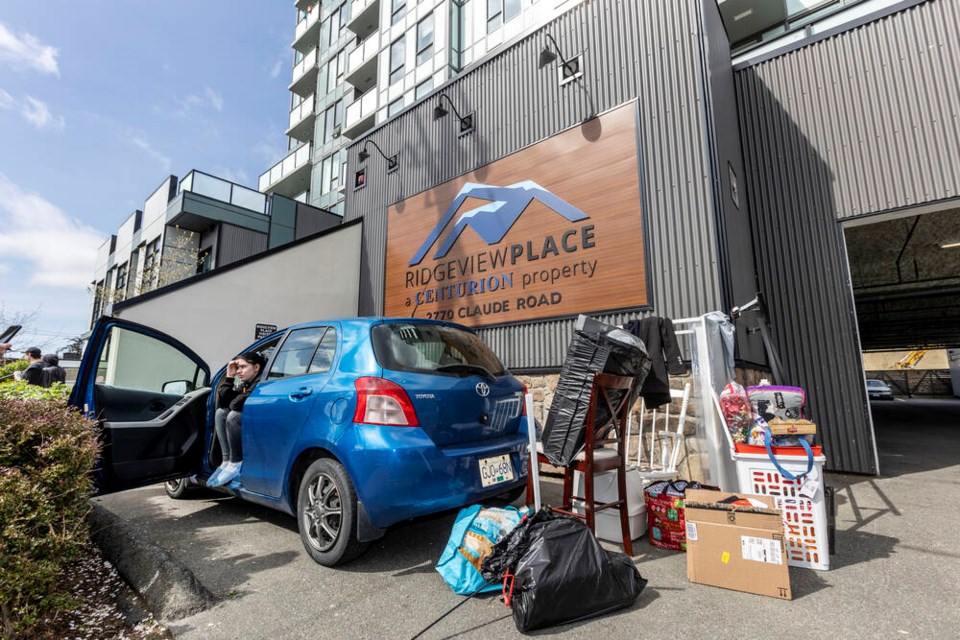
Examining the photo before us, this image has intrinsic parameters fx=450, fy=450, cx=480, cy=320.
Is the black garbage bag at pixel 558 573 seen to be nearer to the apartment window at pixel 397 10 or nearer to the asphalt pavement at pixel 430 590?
the asphalt pavement at pixel 430 590

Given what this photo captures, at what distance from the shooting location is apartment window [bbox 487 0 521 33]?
553 inches

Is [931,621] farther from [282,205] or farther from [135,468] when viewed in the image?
[282,205]

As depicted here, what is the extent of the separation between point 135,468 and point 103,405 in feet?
2.53

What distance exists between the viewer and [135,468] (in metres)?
3.58

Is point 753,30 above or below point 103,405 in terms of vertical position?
above

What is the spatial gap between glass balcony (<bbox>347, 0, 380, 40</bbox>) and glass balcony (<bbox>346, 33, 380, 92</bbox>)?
1.02m

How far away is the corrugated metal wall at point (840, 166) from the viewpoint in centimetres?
611

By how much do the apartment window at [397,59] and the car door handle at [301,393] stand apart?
1729 centimetres

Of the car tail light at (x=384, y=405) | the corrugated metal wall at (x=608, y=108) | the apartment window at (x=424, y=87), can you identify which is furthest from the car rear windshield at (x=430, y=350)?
the apartment window at (x=424, y=87)

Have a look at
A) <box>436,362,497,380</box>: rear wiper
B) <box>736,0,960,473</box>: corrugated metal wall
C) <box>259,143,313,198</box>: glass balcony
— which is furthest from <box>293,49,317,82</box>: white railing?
<box>436,362,497,380</box>: rear wiper

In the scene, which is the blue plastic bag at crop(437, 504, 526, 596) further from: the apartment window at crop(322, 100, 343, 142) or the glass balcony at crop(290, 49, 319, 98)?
the glass balcony at crop(290, 49, 319, 98)

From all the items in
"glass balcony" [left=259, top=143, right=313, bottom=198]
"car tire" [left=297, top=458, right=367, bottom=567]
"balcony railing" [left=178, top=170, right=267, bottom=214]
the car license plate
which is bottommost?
"car tire" [left=297, top=458, right=367, bottom=567]

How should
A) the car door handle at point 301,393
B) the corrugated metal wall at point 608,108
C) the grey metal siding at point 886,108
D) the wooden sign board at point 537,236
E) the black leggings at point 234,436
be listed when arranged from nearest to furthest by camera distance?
the car door handle at point 301,393
the black leggings at point 234,436
the corrugated metal wall at point 608,108
the grey metal siding at point 886,108
the wooden sign board at point 537,236

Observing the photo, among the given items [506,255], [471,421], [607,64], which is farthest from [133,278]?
[471,421]
